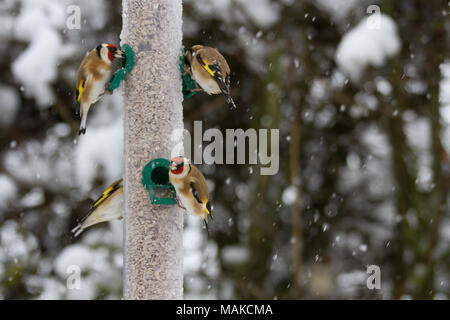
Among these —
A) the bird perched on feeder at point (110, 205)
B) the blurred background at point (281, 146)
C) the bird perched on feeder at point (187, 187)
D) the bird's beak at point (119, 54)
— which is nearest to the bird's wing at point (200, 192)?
the bird perched on feeder at point (187, 187)

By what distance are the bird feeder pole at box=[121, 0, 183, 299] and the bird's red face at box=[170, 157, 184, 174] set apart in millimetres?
157

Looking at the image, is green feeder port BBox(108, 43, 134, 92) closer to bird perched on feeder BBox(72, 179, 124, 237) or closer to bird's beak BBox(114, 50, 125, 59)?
bird's beak BBox(114, 50, 125, 59)

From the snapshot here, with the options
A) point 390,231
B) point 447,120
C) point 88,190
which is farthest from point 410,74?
point 88,190

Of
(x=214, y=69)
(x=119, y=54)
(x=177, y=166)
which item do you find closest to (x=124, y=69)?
(x=119, y=54)

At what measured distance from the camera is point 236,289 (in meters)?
6.21

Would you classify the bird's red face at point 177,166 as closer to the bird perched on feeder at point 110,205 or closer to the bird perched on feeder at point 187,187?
the bird perched on feeder at point 187,187

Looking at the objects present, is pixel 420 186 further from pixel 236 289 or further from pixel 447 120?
pixel 236 289

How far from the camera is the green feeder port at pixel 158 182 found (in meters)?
3.11

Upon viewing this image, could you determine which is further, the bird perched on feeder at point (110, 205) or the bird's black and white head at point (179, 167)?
the bird perched on feeder at point (110, 205)

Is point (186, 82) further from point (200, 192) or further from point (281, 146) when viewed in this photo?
point (281, 146)

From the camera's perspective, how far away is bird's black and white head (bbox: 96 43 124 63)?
313 cm

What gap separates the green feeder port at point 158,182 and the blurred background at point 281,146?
2.61 meters

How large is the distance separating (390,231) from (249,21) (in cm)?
270

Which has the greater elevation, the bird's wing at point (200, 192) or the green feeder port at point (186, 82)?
the green feeder port at point (186, 82)
